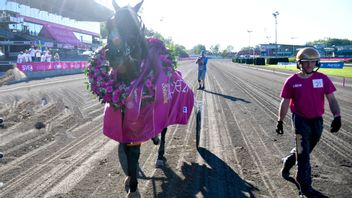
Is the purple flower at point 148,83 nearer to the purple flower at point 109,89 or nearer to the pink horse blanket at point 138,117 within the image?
the pink horse blanket at point 138,117

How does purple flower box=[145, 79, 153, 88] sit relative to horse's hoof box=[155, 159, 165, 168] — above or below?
above

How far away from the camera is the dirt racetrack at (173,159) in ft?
14.7

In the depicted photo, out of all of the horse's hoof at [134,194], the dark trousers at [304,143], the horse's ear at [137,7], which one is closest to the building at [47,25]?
the horse's ear at [137,7]

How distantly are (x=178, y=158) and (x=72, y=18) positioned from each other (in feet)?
194

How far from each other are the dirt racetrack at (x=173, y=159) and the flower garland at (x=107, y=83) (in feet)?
2.74

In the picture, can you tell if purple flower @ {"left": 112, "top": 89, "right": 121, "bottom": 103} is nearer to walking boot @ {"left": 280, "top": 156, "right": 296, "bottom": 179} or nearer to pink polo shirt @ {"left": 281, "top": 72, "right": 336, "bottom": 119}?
pink polo shirt @ {"left": 281, "top": 72, "right": 336, "bottom": 119}

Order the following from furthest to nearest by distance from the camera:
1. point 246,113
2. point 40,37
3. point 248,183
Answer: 1. point 40,37
2. point 246,113
3. point 248,183

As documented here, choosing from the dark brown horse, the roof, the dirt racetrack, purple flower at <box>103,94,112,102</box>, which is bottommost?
the dirt racetrack

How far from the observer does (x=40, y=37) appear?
4531 centimetres

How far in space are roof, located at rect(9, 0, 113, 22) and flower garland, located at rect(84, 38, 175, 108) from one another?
45.1 m

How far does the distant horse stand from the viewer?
3768 mm

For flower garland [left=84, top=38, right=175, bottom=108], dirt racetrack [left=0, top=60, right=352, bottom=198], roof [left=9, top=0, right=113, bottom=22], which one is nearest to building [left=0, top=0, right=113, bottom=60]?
roof [left=9, top=0, right=113, bottom=22]

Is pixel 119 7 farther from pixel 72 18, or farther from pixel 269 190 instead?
pixel 72 18

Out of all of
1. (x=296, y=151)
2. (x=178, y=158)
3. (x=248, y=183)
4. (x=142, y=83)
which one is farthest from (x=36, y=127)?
(x=296, y=151)
